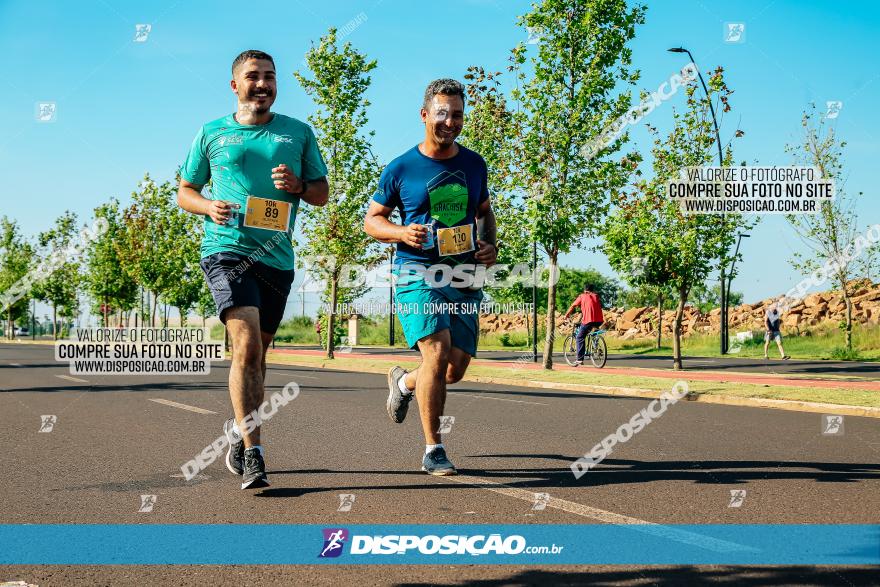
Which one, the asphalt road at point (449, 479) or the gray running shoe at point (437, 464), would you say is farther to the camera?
the gray running shoe at point (437, 464)

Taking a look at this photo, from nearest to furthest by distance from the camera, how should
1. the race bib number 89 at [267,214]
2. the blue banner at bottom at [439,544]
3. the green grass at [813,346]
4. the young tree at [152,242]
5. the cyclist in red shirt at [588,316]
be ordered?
1. the blue banner at bottom at [439,544]
2. the race bib number 89 at [267,214]
3. the cyclist in red shirt at [588,316]
4. the green grass at [813,346]
5. the young tree at [152,242]

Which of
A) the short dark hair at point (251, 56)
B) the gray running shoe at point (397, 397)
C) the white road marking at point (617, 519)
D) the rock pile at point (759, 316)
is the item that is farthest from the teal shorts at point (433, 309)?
the rock pile at point (759, 316)

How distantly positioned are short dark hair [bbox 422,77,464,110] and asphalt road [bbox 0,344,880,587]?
2.41 meters

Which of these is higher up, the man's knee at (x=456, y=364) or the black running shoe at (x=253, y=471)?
the man's knee at (x=456, y=364)

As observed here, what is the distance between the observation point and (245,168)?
15.9 ft

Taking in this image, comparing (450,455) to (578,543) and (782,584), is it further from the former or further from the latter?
(782,584)

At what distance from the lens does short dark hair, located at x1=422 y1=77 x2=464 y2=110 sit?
5.20 meters

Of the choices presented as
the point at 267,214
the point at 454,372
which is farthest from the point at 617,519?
the point at 267,214

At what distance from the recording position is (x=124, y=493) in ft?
15.3

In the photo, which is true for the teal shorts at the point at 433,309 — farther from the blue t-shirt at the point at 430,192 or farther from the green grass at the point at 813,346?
the green grass at the point at 813,346

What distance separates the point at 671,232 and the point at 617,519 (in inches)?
626

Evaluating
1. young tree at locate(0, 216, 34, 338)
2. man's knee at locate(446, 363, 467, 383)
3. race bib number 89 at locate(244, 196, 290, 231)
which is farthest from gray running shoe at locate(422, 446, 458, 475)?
young tree at locate(0, 216, 34, 338)

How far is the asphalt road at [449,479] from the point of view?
3143 millimetres

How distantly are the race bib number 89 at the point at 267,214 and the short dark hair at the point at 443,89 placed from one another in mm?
1156
